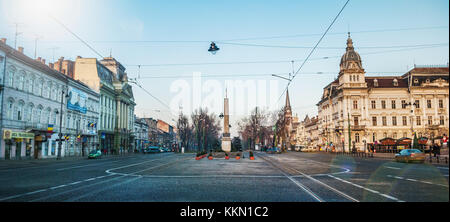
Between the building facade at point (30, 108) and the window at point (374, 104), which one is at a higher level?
the window at point (374, 104)

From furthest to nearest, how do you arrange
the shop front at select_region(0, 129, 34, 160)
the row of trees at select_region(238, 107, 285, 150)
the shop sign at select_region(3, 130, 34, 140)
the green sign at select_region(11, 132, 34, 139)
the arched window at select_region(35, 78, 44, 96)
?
the row of trees at select_region(238, 107, 285, 150)
the arched window at select_region(35, 78, 44, 96)
the green sign at select_region(11, 132, 34, 139)
the shop front at select_region(0, 129, 34, 160)
the shop sign at select_region(3, 130, 34, 140)

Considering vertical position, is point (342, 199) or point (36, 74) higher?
point (36, 74)

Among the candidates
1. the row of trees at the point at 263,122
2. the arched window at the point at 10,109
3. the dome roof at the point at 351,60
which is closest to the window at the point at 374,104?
the dome roof at the point at 351,60

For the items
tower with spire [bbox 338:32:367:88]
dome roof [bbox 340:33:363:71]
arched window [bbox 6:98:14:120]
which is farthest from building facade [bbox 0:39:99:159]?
dome roof [bbox 340:33:363:71]

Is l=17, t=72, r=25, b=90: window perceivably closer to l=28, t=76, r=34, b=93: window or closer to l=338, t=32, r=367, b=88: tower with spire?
l=28, t=76, r=34, b=93: window

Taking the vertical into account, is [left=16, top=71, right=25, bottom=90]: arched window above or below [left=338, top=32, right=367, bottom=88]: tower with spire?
below

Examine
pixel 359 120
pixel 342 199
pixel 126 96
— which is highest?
pixel 126 96

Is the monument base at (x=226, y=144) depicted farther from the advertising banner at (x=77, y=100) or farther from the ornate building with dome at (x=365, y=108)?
the ornate building with dome at (x=365, y=108)

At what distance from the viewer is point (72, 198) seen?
838cm

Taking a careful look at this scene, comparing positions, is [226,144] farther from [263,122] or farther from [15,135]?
[263,122]

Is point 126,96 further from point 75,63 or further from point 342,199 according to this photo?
point 342,199

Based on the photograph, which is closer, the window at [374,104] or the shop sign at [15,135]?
the shop sign at [15,135]
